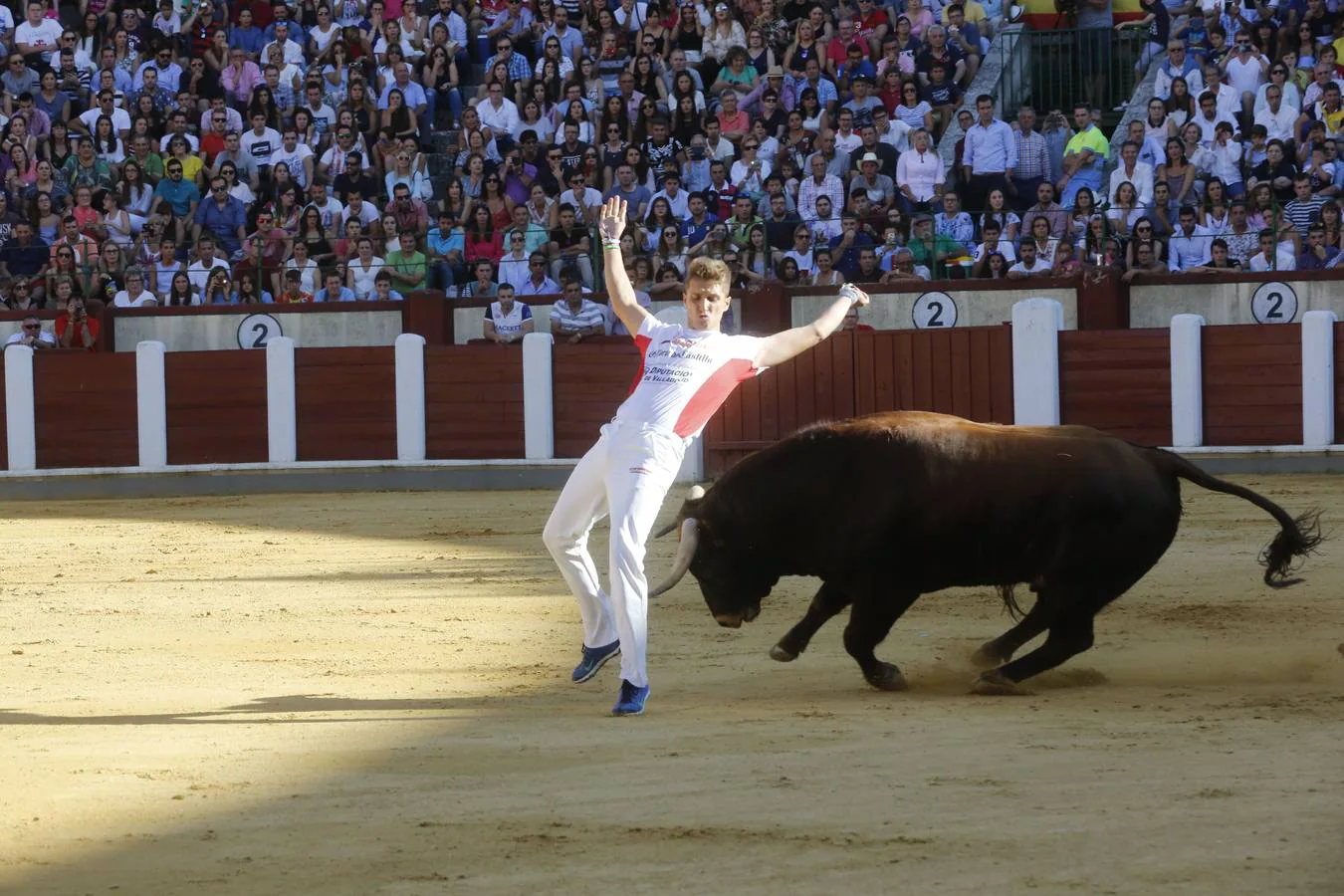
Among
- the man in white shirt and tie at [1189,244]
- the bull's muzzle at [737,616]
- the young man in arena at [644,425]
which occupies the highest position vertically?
the man in white shirt and tie at [1189,244]

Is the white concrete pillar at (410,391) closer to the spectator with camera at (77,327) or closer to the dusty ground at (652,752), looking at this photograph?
the spectator with camera at (77,327)

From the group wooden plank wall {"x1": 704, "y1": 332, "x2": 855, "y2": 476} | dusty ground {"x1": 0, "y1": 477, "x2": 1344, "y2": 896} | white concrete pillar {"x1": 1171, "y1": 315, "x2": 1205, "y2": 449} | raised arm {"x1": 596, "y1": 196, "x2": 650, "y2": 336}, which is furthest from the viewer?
wooden plank wall {"x1": 704, "y1": 332, "x2": 855, "y2": 476}

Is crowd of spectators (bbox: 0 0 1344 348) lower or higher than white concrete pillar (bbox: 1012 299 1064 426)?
higher

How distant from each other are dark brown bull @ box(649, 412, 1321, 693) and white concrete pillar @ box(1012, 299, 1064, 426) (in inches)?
300

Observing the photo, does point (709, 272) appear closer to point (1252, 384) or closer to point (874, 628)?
point (874, 628)

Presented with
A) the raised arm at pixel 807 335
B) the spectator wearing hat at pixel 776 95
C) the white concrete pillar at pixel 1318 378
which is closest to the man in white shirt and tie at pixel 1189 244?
the white concrete pillar at pixel 1318 378

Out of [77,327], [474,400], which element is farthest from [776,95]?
[77,327]

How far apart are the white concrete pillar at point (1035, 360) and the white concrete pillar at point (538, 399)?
322cm

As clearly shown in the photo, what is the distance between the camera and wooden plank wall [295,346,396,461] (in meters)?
14.0

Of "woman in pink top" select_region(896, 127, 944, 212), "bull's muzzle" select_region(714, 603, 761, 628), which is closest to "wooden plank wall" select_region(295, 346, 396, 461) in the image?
"woman in pink top" select_region(896, 127, 944, 212)

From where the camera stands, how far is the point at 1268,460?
12570 millimetres

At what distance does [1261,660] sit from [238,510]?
26.3 ft

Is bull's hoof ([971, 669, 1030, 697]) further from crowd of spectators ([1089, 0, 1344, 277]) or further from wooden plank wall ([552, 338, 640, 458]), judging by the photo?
wooden plank wall ([552, 338, 640, 458])

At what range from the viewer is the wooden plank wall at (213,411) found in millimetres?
14172
